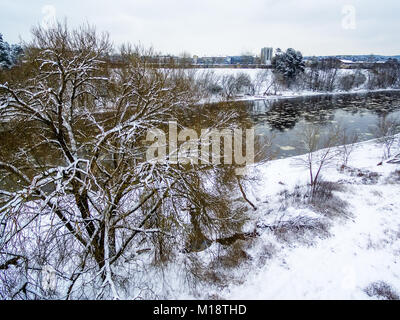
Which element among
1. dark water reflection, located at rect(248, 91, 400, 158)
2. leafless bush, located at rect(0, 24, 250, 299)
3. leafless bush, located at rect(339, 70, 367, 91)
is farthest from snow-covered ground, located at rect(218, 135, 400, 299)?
leafless bush, located at rect(339, 70, 367, 91)

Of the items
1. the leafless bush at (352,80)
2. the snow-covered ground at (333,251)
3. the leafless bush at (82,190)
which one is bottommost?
the snow-covered ground at (333,251)

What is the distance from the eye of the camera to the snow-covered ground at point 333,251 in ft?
21.3

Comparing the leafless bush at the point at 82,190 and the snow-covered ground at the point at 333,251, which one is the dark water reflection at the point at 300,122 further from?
the leafless bush at the point at 82,190

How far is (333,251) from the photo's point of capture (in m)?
7.92

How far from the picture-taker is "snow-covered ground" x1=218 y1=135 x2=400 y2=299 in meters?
6.49

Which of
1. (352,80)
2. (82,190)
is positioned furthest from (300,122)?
(352,80)

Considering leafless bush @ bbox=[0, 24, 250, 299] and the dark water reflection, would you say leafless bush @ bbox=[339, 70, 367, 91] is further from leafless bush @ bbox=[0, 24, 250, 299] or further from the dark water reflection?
leafless bush @ bbox=[0, 24, 250, 299]

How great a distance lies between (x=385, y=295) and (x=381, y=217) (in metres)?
4.86

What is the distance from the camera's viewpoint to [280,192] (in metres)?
13.0

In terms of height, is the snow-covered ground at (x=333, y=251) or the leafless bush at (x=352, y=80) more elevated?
the leafless bush at (x=352, y=80)

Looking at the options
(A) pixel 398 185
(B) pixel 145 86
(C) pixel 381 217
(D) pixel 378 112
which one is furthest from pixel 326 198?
(D) pixel 378 112

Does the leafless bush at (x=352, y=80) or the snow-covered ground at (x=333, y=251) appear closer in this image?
the snow-covered ground at (x=333, y=251)

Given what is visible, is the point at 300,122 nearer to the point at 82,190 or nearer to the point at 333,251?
the point at 333,251

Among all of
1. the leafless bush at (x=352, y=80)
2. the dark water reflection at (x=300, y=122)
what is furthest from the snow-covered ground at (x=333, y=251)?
the leafless bush at (x=352, y=80)
